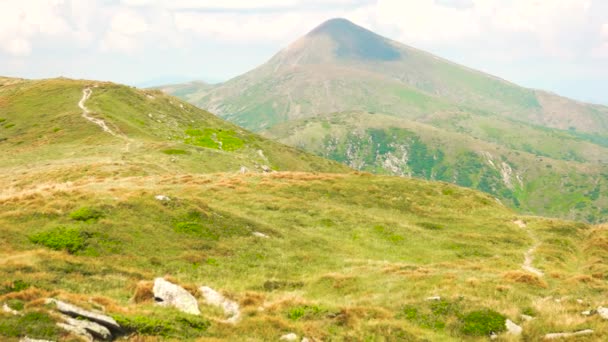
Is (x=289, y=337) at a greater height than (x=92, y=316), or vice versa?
(x=92, y=316)

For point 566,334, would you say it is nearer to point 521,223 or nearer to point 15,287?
point 15,287

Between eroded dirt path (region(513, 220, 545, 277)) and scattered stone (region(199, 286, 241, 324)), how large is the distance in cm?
2266

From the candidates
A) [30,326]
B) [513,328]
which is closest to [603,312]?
[513,328]

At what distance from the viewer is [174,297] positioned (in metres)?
20.4

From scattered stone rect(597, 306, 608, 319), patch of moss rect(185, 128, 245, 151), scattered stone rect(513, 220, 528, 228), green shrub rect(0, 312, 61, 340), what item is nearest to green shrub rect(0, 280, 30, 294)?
green shrub rect(0, 312, 61, 340)

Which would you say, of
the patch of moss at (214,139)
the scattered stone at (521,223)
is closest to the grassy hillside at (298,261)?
the scattered stone at (521,223)

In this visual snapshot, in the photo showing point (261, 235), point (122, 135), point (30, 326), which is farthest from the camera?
point (122, 135)

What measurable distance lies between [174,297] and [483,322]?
49.0 ft

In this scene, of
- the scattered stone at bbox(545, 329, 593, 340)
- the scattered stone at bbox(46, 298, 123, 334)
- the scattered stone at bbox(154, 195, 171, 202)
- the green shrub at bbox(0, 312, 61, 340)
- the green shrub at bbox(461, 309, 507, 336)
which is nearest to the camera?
the green shrub at bbox(0, 312, 61, 340)

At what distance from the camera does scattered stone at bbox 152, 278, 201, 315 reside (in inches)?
781

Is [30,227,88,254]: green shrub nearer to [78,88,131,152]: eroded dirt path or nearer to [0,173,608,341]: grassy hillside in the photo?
[0,173,608,341]: grassy hillside

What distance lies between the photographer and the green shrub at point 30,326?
541 inches

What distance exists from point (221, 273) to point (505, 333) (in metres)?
17.5

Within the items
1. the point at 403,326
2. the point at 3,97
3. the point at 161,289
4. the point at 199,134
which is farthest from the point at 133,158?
the point at 3,97
